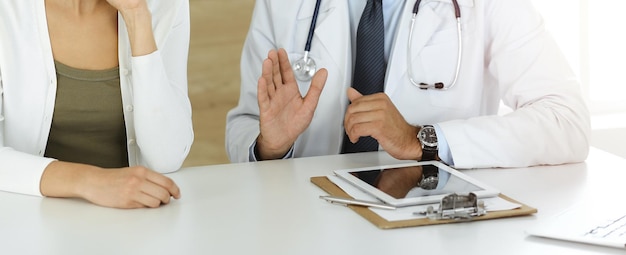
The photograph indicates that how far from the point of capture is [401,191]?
1515mm

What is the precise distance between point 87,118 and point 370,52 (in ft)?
2.15

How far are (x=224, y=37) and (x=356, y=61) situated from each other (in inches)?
41.3

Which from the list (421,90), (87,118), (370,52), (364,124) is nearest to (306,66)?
(370,52)

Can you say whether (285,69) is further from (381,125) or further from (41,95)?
(41,95)

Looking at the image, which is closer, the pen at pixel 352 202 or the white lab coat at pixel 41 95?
the pen at pixel 352 202

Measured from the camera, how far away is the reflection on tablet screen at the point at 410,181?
59.4 inches

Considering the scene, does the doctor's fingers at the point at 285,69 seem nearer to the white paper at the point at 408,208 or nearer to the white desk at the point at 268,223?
the white desk at the point at 268,223

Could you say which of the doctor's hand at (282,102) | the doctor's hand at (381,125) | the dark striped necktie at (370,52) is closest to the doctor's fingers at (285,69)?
the doctor's hand at (282,102)

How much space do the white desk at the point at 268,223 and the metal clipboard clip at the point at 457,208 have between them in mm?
21

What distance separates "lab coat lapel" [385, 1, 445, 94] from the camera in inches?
82.9

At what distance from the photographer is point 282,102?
1.92 meters

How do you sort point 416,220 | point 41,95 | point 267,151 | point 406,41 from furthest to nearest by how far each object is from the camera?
point 406,41
point 267,151
point 41,95
point 416,220

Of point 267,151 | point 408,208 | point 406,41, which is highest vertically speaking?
point 406,41

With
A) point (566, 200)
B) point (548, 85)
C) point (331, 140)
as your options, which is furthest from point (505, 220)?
point (331, 140)
